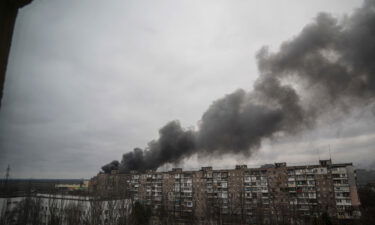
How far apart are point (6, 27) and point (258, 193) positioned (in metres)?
42.3

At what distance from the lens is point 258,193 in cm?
3853

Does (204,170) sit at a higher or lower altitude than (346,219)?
higher

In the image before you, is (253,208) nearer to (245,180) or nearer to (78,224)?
(245,180)

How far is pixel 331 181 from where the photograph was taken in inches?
1331

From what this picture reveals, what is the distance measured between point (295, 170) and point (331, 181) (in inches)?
205

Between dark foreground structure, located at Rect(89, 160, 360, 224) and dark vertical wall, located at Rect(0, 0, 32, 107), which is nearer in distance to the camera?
dark vertical wall, located at Rect(0, 0, 32, 107)

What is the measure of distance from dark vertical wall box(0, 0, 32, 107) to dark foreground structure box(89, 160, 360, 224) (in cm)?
2688

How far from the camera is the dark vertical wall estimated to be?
135 cm

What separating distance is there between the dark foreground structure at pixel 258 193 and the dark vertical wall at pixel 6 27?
88.2 feet

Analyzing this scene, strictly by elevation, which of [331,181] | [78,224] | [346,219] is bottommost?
[346,219]

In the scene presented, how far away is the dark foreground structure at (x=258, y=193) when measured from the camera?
102 feet

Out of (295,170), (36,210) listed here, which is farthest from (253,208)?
(36,210)

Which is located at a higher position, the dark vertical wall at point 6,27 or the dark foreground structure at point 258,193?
the dark vertical wall at point 6,27

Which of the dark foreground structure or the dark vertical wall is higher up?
the dark vertical wall
